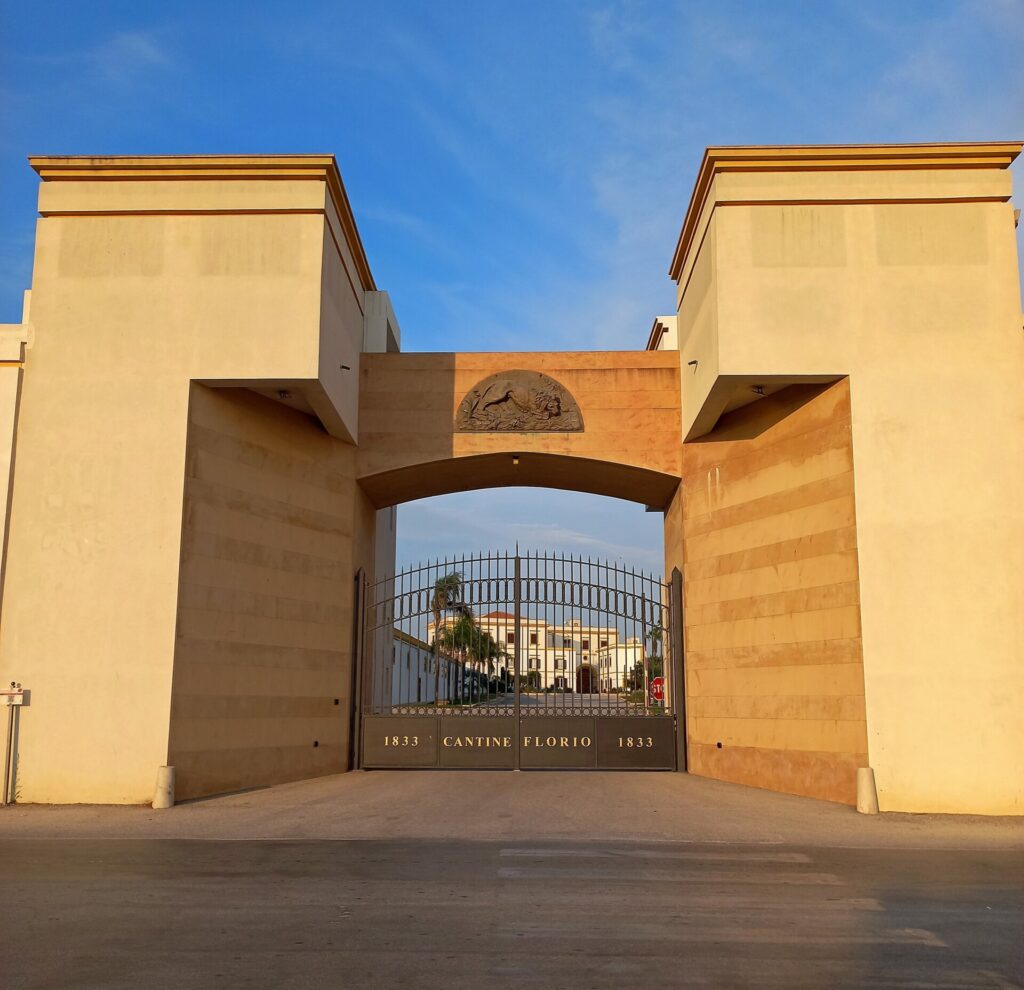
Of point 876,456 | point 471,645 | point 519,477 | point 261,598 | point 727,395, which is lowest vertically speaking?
point 471,645

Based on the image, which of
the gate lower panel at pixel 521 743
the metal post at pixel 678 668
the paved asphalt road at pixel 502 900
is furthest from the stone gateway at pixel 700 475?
the paved asphalt road at pixel 502 900

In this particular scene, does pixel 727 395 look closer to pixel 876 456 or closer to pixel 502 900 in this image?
pixel 876 456

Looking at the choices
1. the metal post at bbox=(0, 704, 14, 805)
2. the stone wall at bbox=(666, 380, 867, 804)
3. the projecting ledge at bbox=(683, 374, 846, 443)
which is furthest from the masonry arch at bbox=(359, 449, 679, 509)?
the metal post at bbox=(0, 704, 14, 805)

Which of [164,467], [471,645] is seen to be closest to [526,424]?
[471,645]

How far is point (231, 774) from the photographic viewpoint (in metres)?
14.5

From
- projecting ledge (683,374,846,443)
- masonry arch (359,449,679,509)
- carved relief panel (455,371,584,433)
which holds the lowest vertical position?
masonry arch (359,449,679,509)

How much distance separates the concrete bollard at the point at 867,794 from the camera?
12688 millimetres

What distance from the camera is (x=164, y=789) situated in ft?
43.0

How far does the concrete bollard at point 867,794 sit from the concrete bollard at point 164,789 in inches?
351

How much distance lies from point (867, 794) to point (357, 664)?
873 centimetres

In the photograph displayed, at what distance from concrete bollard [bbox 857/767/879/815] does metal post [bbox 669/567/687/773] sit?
4.62 metres

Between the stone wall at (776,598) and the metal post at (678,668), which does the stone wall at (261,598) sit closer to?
the metal post at (678,668)

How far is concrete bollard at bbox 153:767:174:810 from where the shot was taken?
13086 mm

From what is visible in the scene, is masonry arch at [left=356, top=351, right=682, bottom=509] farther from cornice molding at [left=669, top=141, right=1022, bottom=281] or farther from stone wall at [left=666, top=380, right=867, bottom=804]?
cornice molding at [left=669, top=141, right=1022, bottom=281]
